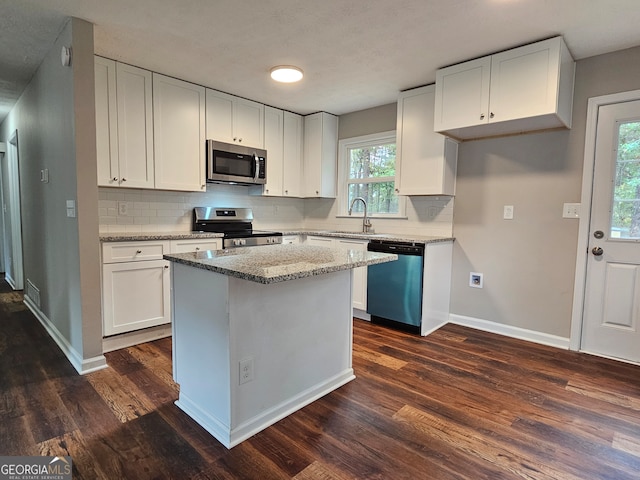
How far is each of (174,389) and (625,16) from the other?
358cm

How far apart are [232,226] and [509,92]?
113 inches

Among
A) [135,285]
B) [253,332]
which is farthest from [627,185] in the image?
[135,285]

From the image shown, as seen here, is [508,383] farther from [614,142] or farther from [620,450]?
[614,142]

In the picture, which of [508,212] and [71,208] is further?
[508,212]

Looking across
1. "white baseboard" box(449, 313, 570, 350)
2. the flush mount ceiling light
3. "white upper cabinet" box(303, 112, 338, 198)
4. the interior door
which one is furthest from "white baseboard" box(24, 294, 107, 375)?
the interior door

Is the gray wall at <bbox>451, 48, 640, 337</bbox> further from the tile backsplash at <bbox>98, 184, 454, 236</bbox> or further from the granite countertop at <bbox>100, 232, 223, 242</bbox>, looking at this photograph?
the granite countertop at <bbox>100, 232, 223, 242</bbox>

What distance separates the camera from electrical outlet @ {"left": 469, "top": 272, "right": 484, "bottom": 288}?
3369 millimetres

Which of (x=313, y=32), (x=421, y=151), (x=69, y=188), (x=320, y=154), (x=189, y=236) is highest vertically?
(x=313, y=32)

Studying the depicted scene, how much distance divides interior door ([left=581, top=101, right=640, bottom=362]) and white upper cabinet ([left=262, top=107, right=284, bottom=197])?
3.04 m

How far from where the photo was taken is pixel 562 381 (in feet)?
7.71

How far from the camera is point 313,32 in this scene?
7.94 feet

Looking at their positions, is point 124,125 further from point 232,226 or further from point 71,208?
point 232,226

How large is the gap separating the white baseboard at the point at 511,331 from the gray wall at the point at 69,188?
3111mm

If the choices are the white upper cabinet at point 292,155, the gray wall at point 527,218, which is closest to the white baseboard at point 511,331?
the gray wall at point 527,218
